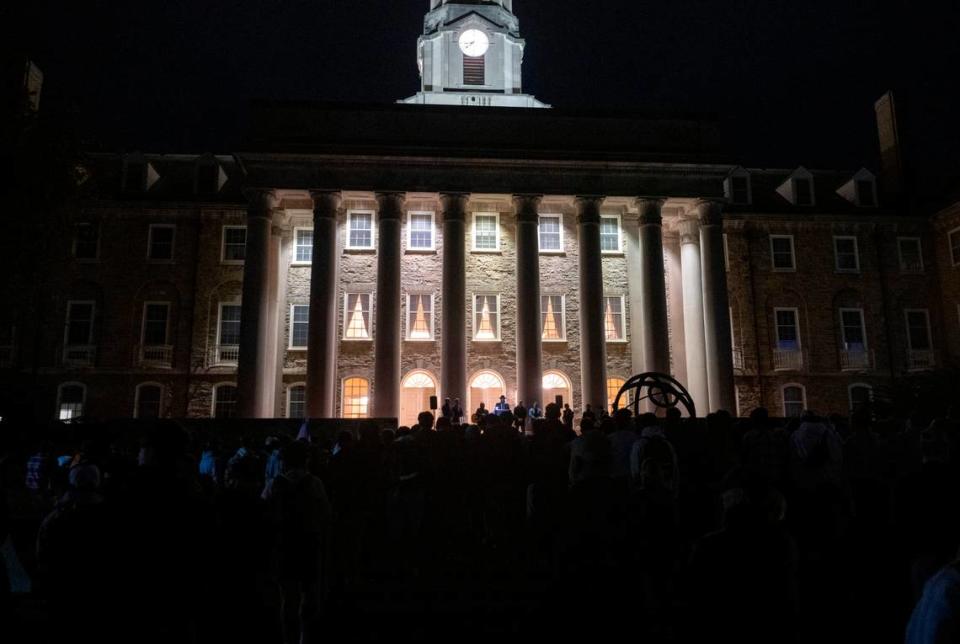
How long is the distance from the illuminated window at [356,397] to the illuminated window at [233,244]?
8404mm

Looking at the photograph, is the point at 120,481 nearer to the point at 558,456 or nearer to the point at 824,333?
the point at 558,456

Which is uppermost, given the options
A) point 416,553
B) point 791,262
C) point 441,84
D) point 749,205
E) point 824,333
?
point 441,84

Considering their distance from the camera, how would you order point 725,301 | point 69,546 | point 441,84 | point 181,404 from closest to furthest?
point 69,546, point 725,301, point 181,404, point 441,84

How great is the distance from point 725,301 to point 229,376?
2285 centimetres

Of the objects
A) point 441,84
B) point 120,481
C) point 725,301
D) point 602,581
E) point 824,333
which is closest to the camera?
point 602,581

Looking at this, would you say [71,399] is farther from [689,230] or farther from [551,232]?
[689,230]

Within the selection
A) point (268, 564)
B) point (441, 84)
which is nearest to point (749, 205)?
point (441, 84)

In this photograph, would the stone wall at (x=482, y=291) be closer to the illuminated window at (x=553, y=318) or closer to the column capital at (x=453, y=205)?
the illuminated window at (x=553, y=318)

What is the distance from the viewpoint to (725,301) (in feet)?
98.4

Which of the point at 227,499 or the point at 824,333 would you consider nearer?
the point at 227,499

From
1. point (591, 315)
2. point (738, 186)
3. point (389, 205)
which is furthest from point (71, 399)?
point (738, 186)

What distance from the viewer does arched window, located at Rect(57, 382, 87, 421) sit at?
3194 cm

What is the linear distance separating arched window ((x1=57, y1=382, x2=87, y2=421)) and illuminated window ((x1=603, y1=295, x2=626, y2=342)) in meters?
24.8

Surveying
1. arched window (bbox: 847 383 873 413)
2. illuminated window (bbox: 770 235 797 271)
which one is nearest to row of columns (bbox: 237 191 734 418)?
illuminated window (bbox: 770 235 797 271)
